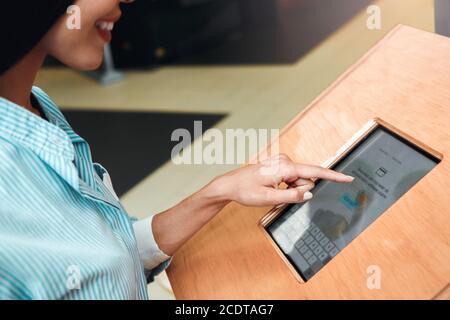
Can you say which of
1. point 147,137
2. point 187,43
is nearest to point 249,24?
point 187,43

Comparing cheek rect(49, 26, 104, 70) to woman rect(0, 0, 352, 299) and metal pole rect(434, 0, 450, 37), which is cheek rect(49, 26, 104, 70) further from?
metal pole rect(434, 0, 450, 37)

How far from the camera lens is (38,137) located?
763mm

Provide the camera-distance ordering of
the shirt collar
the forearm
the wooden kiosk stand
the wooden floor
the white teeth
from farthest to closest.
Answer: the wooden floor < the forearm < the white teeth < the shirt collar < the wooden kiosk stand

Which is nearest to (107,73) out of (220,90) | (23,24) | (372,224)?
(220,90)

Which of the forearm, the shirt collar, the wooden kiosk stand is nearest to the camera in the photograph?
the wooden kiosk stand

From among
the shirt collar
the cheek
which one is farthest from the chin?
the shirt collar

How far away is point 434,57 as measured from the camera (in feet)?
2.56

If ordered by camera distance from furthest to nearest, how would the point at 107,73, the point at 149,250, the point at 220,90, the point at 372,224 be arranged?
the point at 107,73 → the point at 220,90 → the point at 149,250 → the point at 372,224

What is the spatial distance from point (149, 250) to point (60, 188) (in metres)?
0.31

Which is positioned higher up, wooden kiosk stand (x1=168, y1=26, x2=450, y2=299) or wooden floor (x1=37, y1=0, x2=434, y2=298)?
wooden kiosk stand (x1=168, y1=26, x2=450, y2=299)

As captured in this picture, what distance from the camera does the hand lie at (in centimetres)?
82

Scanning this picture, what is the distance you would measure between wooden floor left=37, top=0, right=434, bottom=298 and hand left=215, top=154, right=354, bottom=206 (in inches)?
77.6

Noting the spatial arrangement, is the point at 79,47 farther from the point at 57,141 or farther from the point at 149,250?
the point at 149,250

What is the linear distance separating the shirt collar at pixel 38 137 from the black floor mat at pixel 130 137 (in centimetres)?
232
